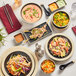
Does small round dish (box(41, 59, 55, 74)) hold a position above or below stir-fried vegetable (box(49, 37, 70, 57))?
below

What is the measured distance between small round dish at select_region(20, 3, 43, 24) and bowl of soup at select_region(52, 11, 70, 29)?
0.22m

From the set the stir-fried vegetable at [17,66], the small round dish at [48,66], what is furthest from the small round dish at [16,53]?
the small round dish at [48,66]

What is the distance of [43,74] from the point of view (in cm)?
313

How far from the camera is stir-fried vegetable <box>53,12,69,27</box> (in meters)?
3.23

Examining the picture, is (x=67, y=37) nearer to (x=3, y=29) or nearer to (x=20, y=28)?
(x=20, y=28)

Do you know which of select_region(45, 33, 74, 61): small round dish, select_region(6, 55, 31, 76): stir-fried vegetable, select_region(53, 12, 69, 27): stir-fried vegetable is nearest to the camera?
select_region(6, 55, 31, 76): stir-fried vegetable

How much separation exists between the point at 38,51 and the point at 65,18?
616 mm

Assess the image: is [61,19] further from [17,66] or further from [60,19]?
[17,66]

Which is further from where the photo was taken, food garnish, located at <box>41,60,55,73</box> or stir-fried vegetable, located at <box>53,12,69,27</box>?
stir-fried vegetable, located at <box>53,12,69,27</box>

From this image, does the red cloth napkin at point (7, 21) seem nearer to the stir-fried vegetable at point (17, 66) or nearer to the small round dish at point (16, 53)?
the small round dish at point (16, 53)

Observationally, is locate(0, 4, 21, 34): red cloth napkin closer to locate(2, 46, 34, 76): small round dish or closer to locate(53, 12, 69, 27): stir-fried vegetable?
locate(2, 46, 34, 76): small round dish

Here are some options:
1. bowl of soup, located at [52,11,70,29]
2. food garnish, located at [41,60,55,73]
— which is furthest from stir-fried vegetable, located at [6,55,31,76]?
bowl of soup, located at [52,11,70,29]

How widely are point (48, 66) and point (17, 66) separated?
405 mm

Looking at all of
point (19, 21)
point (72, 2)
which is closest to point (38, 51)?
point (19, 21)
